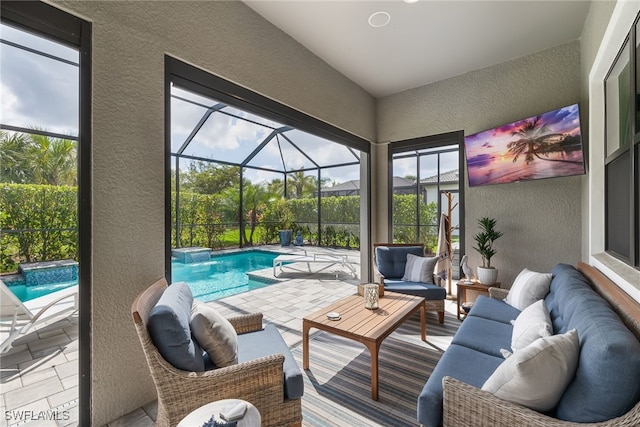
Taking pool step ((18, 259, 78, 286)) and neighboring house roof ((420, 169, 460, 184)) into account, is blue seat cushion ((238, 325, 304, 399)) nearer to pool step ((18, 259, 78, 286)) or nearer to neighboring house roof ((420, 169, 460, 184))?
pool step ((18, 259, 78, 286))

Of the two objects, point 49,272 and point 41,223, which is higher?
point 41,223

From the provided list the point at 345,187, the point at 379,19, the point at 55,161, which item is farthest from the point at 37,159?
the point at 345,187

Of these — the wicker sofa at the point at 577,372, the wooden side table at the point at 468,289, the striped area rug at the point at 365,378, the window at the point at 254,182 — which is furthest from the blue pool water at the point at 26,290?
the window at the point at 254,182

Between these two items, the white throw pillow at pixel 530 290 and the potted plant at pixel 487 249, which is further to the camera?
the potted plant at pixel 487 249

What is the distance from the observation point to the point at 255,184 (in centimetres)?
1028

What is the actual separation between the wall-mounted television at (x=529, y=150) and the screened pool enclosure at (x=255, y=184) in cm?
404

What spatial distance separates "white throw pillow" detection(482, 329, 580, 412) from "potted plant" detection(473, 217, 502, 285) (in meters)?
2.58

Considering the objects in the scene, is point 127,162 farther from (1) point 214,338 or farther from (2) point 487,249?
(2) point 487,249

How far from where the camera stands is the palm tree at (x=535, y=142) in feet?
10.7

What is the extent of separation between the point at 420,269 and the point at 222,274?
5.44m

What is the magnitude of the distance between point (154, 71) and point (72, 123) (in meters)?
0.68

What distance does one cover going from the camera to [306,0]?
108 inches

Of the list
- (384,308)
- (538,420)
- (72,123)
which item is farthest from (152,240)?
(538,420)

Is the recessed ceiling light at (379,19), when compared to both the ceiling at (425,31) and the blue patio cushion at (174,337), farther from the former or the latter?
the blue patio cushion at (174,337)
